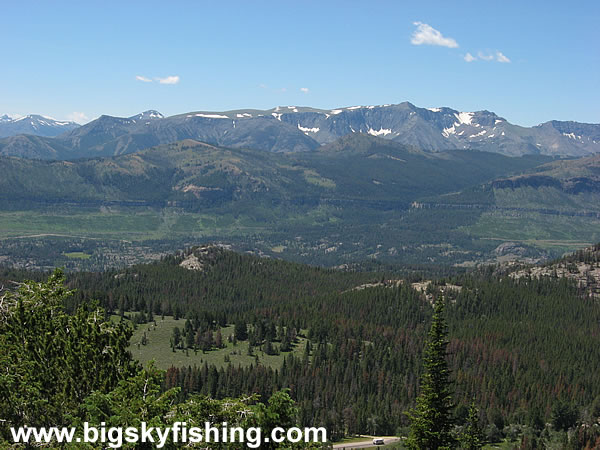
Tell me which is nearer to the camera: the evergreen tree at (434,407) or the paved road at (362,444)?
the evergreen tree at (434,407)

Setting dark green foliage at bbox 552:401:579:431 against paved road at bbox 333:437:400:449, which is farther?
dark green foliage at bbox 552:401:579:431

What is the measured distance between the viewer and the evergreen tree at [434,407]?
197 ft

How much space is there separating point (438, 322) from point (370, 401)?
124m

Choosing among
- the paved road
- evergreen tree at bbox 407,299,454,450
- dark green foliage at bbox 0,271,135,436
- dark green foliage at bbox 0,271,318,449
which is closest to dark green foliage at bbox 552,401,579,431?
the paved road

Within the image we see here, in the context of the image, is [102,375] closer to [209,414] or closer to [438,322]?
[209,414]

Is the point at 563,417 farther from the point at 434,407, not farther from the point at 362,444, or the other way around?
the point at 434,407

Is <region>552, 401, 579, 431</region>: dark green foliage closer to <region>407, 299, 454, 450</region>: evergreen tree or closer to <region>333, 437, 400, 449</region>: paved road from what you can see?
<region>333, 437, 400, 449</region>: paved road

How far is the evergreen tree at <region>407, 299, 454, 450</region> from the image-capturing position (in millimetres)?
60156

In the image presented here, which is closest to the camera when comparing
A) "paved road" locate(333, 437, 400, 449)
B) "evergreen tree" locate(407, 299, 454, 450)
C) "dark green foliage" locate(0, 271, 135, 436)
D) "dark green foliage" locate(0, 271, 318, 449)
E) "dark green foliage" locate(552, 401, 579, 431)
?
"dark green foliage" locate(0, 271, 318, 449)

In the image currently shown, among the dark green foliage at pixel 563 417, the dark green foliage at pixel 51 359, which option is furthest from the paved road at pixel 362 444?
the dark green foliage at pixel 51 359

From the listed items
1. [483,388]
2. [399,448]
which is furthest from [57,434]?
[483,388]

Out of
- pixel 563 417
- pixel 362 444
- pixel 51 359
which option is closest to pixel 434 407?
pixel 51 359

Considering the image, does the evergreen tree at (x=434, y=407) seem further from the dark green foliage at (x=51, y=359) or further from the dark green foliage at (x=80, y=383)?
the dark green foliage at (x=51, y=359)

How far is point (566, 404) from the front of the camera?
172m
